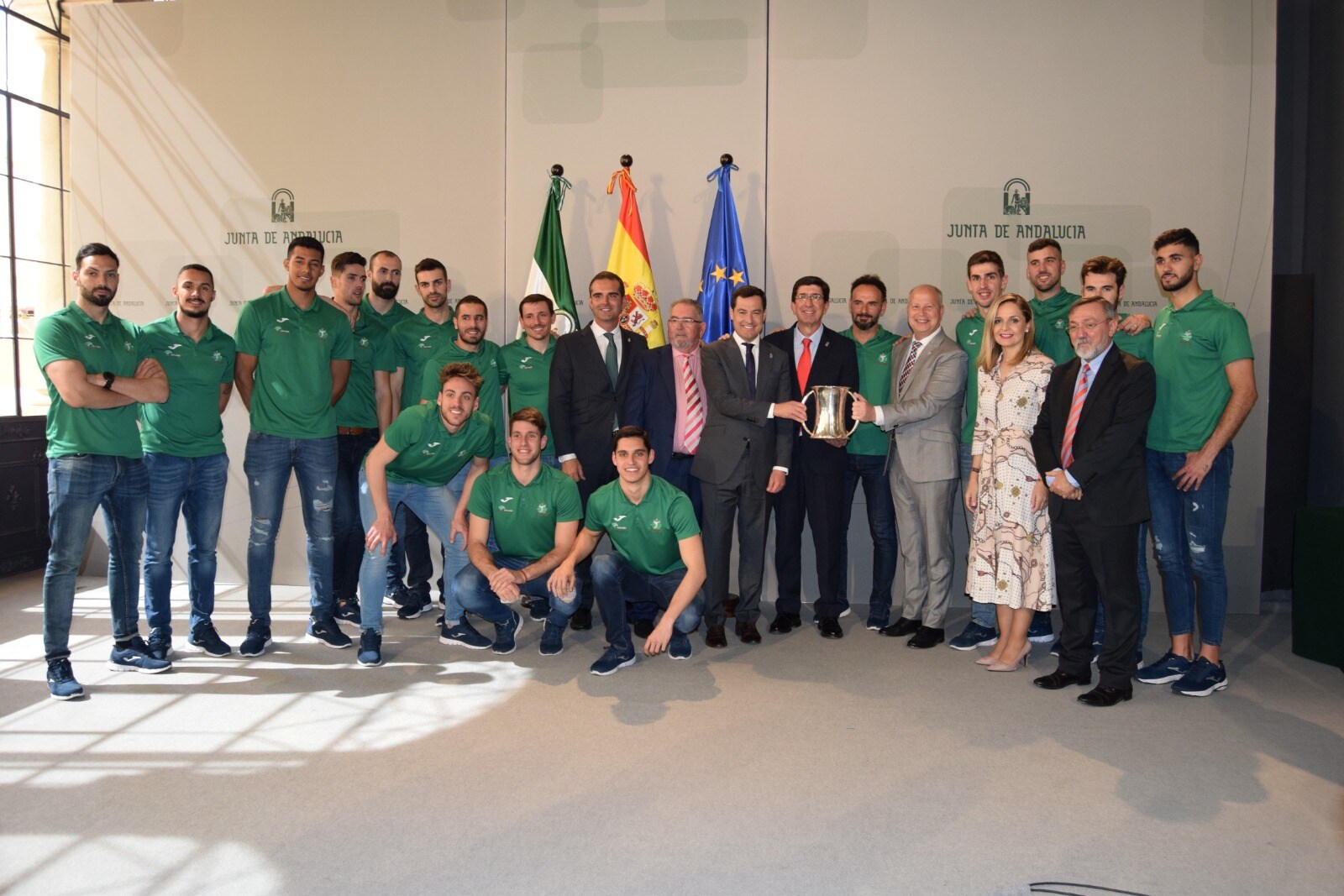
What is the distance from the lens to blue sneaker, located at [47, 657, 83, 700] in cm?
322

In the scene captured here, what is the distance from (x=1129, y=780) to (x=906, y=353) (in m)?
1.99

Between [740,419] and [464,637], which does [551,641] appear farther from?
[740,419]

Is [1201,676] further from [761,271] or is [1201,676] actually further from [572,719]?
[761,271]

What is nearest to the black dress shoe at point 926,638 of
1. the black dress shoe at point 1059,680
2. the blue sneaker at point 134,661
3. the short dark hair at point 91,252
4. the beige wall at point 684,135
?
the black dress shoe at point 1059,680

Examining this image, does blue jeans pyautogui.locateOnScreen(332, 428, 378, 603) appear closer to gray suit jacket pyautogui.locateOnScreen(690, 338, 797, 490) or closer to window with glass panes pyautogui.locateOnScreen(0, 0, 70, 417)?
gray suit jacket pyautogui.locateOnScreen(690, 338, 797, 490)

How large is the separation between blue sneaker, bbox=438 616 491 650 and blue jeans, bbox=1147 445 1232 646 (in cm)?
267

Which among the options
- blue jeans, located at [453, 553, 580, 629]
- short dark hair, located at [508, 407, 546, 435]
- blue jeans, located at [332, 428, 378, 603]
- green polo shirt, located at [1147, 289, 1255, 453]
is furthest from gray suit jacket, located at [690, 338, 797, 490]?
blue jeans, located at [332, 428, 378, 603]

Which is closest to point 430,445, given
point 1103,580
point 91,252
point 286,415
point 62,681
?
point 286,415

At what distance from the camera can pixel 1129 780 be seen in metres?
2.60

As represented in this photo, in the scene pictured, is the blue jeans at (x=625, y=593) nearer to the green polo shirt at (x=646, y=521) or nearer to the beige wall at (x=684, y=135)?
the green polo shirt at (x=646, y=521)

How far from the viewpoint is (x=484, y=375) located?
14.4 feet

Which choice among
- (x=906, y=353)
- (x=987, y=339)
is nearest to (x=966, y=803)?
(x=987, y=339)

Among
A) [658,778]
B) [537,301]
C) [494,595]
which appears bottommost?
[658,778]

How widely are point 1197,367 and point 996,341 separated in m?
0.71
